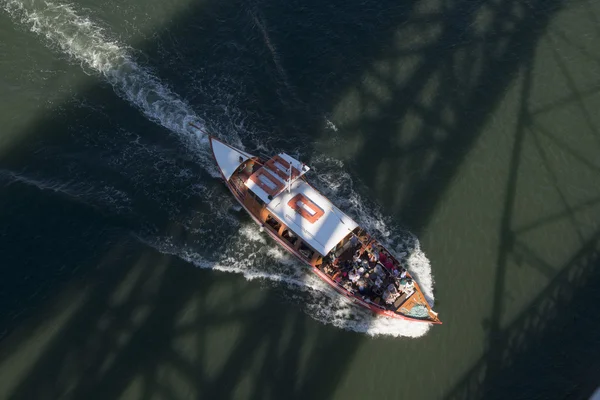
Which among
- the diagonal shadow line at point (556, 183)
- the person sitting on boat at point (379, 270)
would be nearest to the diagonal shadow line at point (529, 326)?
the diagonal shadow line at point (556, 183)

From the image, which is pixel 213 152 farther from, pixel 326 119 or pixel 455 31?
pixel 455 31

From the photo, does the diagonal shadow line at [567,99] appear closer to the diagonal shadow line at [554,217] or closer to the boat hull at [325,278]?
the diagonal shadow line at [554,217]

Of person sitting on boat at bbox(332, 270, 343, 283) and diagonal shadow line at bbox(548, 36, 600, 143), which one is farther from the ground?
diagonal shadow line at bbox(548, 36, 600, 143)

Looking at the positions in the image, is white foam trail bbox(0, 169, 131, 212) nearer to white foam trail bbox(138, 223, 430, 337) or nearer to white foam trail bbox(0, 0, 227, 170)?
white foam trail bbox(138, 223, 430, 337)

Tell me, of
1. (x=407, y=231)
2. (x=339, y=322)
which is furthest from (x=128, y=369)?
(x=407, y=231)

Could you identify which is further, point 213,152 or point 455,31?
point 455,31

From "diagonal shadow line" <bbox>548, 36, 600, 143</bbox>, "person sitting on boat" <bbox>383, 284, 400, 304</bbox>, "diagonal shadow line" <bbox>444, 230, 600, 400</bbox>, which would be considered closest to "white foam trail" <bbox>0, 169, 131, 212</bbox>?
"person sitting on boat" <bbox>383, 284, 400, 304</bbox>
